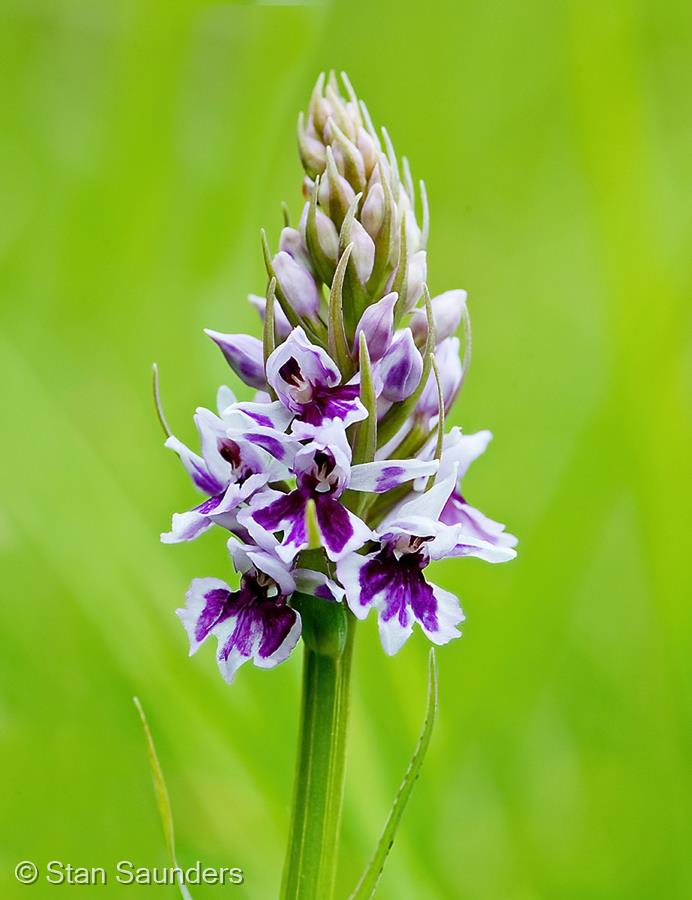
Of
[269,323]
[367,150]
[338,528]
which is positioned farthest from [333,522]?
[367,150]

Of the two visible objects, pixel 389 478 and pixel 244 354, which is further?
pixel 244 354

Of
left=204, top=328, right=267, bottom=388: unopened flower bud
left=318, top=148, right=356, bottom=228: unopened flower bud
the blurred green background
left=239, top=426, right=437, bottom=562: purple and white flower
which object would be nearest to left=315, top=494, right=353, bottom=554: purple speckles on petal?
left=239, top=426, right=437, bottom=562: purple and white flower

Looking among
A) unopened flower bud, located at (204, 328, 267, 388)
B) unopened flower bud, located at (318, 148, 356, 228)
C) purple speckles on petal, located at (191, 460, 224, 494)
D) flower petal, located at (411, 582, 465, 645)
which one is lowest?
flower petal, located at (411, 582, 465, 645)

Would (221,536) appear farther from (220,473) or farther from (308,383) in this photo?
(308,383)

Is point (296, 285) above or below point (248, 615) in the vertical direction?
above

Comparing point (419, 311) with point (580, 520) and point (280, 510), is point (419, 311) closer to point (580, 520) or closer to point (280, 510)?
point (280, 510)

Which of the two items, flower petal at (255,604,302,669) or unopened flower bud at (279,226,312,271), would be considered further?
unopened flower bud at (279,226,312,271)

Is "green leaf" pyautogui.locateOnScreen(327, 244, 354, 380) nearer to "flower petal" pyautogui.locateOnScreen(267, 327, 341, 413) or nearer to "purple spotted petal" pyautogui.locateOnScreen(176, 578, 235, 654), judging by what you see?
"flower petal" pyautogui.locateOnScreen(267, 327, 341, 413)

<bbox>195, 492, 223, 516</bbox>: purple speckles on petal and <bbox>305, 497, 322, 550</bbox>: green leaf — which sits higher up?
<bbox>195, 492, 223, 516</bbox>: purple speckles on petal
